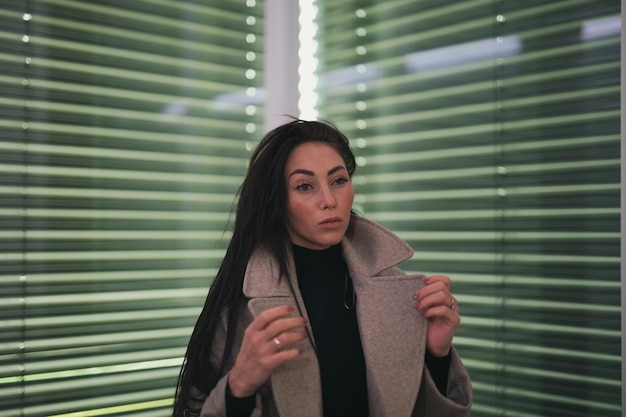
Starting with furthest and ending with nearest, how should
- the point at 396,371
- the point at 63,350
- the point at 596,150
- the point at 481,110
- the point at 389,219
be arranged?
the point at 389,219 → the point at 481,110 → the point at 63,350 → the point at 596,150 → the point at 396,371

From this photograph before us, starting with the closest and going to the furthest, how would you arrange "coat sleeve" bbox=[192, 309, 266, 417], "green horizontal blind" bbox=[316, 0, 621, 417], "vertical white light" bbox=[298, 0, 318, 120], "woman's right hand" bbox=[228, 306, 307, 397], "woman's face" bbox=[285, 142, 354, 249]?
"woman's right hand" bbox=[228, 306, 307, 397] < "coat sleeve" bbox=[192, 309, 266, 417] < "woman's face" bbox=[285, 142, 354, 249] < "green horizontal blind" bbox=[316, 0, 621, 417] < "vertical white light" bbox=[298, 0, 318, 120]

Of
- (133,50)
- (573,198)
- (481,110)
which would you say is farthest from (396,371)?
(133,50)

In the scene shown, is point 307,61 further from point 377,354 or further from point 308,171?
point 377,354

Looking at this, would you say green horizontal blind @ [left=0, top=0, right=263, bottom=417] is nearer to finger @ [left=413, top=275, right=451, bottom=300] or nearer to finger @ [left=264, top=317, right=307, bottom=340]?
finger @ [left=264, top=317, right=307, bottom=340]

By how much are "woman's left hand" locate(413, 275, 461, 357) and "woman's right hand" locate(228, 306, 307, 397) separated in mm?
312

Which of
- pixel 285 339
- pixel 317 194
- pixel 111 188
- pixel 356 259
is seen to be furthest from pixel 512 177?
pixel 111 188

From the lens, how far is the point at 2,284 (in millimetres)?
1705

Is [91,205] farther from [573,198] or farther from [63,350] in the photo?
[573,198]

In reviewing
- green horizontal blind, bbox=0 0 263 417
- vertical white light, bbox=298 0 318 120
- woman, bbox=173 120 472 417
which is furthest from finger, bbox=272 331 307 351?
vertical white light, bbox=298 0 318 120

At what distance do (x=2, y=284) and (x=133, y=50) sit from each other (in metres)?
0.83

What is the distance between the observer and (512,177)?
1.85 metres

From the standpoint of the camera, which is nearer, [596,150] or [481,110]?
[596,150]

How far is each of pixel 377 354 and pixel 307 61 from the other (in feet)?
4.59

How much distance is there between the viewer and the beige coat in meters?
1.37
